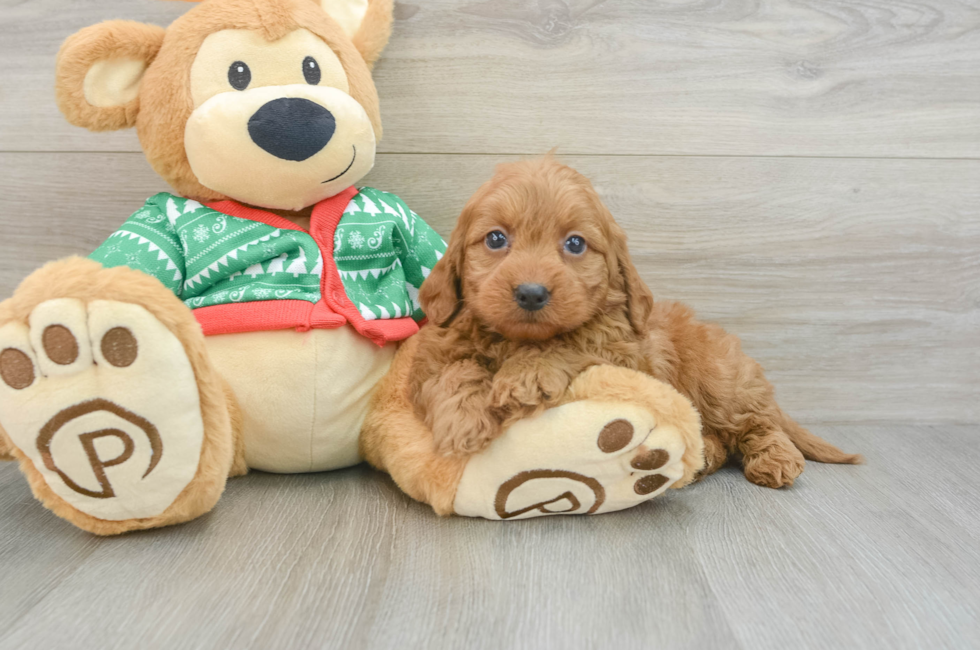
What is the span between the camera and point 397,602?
98 centimetres

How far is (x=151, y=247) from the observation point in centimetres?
133

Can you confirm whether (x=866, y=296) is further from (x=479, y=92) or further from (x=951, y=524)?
(x=479, y=92)

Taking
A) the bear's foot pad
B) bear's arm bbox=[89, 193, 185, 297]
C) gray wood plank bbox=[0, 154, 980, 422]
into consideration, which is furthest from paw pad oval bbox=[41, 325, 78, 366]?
gray wood plank bbox=[0, 154, 980, 422]

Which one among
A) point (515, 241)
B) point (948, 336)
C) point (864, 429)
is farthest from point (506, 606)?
point (948, 336)

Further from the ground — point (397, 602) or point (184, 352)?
point (184, 352)

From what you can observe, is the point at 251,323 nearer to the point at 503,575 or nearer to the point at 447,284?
the point at 447,284

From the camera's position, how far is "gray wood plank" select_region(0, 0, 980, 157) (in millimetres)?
1637

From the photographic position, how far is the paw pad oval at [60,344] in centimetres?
101

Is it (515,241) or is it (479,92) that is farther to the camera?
(479,92)

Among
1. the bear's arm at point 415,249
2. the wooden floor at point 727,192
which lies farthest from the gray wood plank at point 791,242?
the bear's arm at point 415,249

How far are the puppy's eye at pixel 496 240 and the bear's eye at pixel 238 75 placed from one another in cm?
58

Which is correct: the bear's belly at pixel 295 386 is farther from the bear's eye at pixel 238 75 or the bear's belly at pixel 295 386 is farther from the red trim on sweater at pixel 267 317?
the bear's eye at pixel 238 75

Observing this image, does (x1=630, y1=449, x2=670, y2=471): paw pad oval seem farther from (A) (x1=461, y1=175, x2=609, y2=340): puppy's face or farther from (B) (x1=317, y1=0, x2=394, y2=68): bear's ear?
(B) (x1=317, y1=0, x2=394, y2=68): bear's ear

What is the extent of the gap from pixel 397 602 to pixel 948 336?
168 cm
